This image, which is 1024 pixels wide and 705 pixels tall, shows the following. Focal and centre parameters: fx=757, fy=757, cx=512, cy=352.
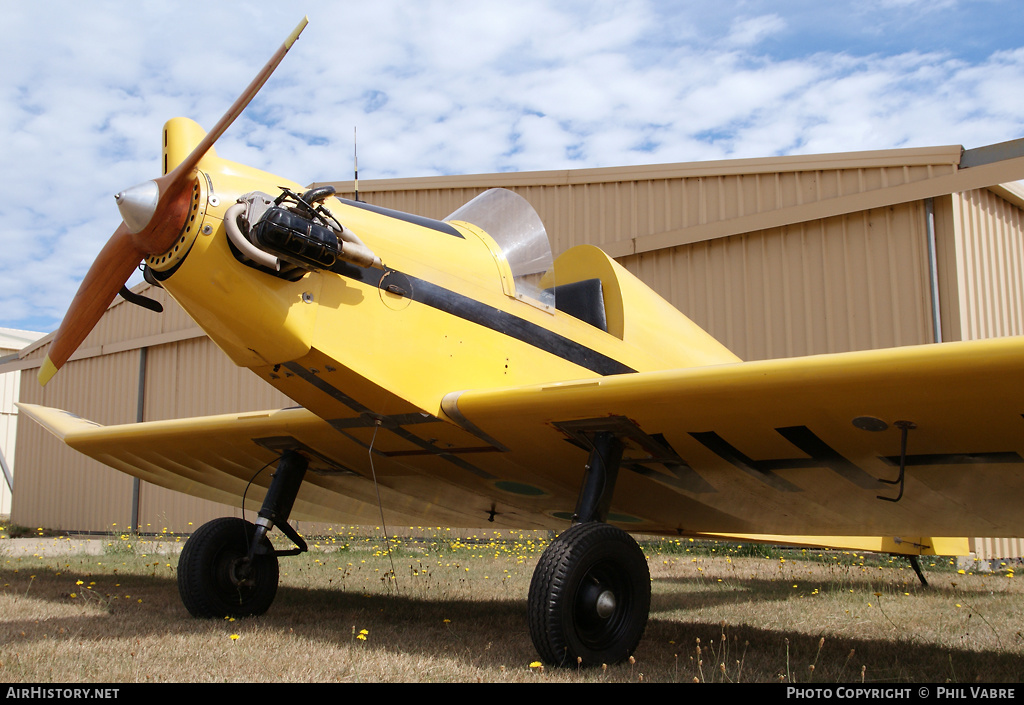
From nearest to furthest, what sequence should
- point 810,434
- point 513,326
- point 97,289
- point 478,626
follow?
point 810,434 < point 97,289 < point 513,326 < point 478,626

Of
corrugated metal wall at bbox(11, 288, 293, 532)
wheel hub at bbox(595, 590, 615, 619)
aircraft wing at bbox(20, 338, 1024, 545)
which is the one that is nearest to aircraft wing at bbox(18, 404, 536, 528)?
aircraft wing at bbox(20, 338, 1024, 545)

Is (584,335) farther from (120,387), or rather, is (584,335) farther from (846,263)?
(120,387)

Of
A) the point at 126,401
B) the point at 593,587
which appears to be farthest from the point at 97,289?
the point at 126,401

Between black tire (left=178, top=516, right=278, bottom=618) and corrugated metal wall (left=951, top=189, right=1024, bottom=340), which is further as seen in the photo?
corrugated metal wall (left=951, top=189, right=1024, bottom=340)

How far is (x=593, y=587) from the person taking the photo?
3381mm

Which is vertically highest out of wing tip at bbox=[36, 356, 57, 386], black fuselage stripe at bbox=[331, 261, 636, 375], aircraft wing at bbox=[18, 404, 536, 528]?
black fuselage stripe at bbox=[331, 261, 636, 375]

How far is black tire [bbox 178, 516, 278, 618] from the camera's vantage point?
457 centimetres

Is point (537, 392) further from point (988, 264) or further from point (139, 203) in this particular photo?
point (988, 264)

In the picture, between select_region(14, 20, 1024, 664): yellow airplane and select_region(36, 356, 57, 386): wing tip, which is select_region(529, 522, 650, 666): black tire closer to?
select_region(14, 20, 1024, 664): yellow airplane

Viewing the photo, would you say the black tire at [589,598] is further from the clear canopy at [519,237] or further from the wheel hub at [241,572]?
the wheel hub at [241,572]

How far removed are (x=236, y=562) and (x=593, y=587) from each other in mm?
2560

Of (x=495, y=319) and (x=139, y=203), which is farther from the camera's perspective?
(x=495, y=319)

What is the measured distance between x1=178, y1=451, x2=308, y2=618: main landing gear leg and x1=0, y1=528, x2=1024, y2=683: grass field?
179 millimetres
